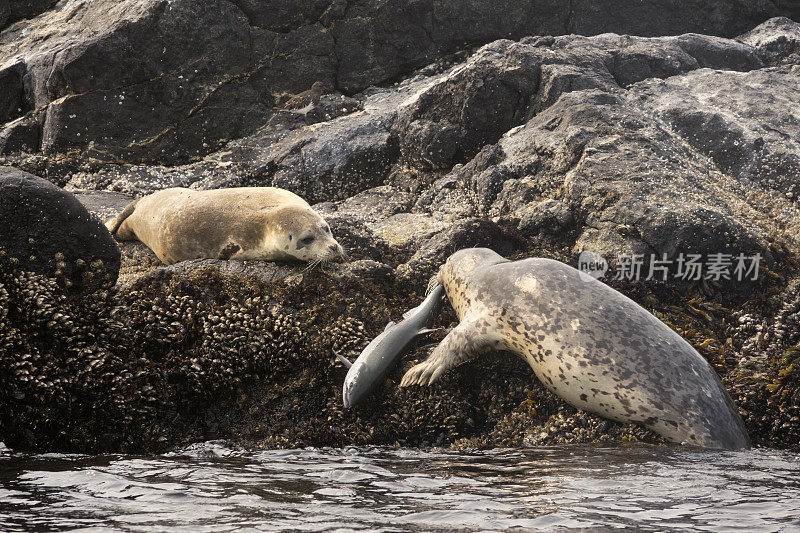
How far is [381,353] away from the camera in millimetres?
5746

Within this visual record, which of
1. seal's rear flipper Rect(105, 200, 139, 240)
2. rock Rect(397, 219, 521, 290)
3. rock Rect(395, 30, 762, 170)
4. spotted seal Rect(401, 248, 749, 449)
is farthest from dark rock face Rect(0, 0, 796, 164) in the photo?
spotted seal Rect(401, 248, 749, 449)

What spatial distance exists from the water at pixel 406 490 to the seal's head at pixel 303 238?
2268 millimetres

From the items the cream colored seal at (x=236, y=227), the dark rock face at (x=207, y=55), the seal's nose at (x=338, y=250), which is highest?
the dark rock face at (x=207, y=55)

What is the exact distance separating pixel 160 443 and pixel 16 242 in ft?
6.40

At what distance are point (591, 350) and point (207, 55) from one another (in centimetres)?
826

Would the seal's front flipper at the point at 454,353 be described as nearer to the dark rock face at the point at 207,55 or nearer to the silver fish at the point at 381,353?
the silver fish at the point at 381,353

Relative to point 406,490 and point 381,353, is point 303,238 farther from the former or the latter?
point 406,490

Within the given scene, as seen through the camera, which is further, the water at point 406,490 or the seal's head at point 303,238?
the seal's head at point 303,238

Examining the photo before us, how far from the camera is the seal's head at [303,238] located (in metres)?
6.76

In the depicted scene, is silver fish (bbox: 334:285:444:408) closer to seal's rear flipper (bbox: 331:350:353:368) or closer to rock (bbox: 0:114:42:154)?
seal's rear flipper (bbox: 331:350:353:368)

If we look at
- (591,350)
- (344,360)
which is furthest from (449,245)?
(591,350)

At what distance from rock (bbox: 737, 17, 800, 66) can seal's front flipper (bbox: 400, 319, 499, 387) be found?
8308 millimetres

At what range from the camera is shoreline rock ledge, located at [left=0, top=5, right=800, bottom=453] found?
548 centimetres

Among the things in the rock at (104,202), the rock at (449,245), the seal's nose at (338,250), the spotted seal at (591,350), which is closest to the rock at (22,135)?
the rock at (104,202)
